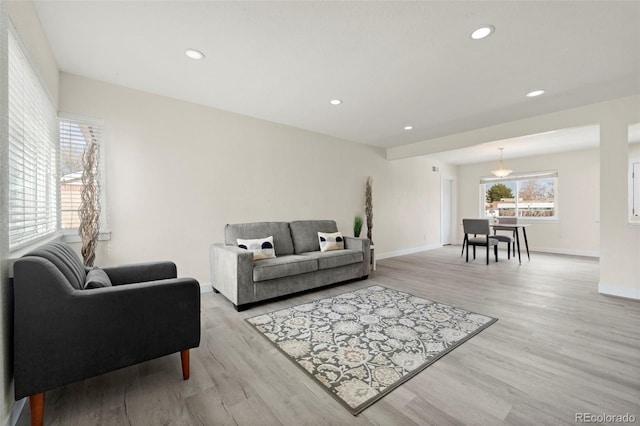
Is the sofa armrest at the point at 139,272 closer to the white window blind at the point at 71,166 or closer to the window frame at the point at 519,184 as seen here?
the white window blind at the point at 71,166

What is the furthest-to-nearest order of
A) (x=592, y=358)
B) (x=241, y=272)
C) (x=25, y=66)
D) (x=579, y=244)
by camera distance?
(x=579, y=244), (x=241, y=272), (x=592, y=358), (x=25, y=66)

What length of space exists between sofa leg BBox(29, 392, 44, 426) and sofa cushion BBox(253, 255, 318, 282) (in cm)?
176

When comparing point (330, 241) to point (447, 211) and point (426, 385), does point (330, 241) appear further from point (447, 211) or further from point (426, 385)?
point (447, 211)

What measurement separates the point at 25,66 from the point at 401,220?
20.4 feet

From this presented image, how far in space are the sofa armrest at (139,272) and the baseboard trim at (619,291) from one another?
5.07 metres

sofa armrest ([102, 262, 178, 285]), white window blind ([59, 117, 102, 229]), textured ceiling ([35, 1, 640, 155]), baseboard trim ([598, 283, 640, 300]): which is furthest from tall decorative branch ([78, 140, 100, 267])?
baseboard trim ([598, 283, 640, 300])

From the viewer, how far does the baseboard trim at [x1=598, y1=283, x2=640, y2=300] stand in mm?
3206

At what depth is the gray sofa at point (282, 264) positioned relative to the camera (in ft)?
9.57

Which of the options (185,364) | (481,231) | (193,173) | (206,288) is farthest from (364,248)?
(481,231)

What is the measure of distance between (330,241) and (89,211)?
287cm

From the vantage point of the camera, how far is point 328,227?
4477 millimetres

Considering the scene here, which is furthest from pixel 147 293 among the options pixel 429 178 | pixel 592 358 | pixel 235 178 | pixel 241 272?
pixel 429 178

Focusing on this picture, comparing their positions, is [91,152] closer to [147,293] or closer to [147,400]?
[147,293]

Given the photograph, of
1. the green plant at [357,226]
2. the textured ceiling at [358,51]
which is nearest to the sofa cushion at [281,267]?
the green plant at [357,226]
